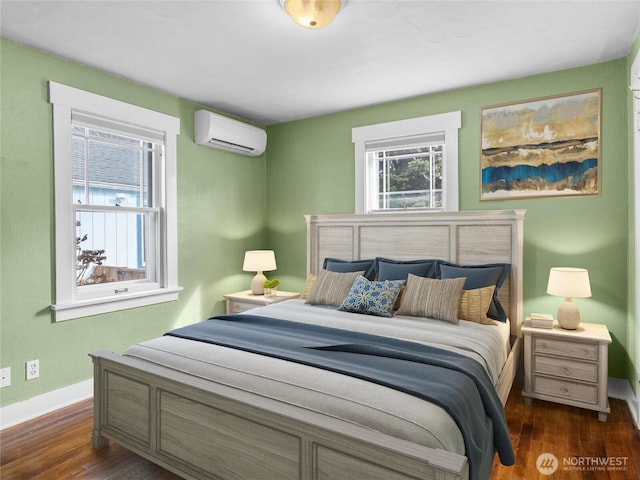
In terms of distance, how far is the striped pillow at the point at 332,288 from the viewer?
3.32 metres

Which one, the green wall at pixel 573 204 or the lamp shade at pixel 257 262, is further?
the lamp shade at pixel 257 262

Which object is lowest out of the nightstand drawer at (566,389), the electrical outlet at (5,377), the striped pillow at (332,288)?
the nightstand drawer at (566,389)

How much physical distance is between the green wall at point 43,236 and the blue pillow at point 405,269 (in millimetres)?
1879

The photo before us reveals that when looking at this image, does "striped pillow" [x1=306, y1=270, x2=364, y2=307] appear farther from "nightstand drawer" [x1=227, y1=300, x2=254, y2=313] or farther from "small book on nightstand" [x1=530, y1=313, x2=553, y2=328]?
"small book on nightstand" [x1=530, y1=313, x2=553, y2=328]

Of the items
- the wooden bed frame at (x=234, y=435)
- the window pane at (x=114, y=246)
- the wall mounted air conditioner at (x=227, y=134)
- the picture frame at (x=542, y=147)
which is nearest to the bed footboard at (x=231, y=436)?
the wooden bed frame at (x=234, y=435)

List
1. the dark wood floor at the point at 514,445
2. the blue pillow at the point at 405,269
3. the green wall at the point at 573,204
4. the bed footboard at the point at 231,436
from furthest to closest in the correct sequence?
the blue pillow at the point at 405,269 < the green wall at the point at 573,204 < the dark wood floor at the point at 514,445 < the bed footboard at the point at 231,436

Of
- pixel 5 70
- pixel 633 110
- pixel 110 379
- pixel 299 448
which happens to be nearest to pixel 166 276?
pixel 110 379

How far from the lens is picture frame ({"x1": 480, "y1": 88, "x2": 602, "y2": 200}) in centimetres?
308

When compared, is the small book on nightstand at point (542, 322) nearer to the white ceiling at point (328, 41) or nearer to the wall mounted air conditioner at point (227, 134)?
the white ceiling at point (328, 41)

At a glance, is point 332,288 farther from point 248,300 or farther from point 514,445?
point 514,445

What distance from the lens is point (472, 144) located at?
354 centimetres

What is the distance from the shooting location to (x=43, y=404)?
2820mm

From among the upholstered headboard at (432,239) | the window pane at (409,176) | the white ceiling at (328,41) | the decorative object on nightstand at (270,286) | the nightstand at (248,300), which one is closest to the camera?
the white ceiling at (328,41)


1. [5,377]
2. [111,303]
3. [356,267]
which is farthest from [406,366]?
[5,377]
